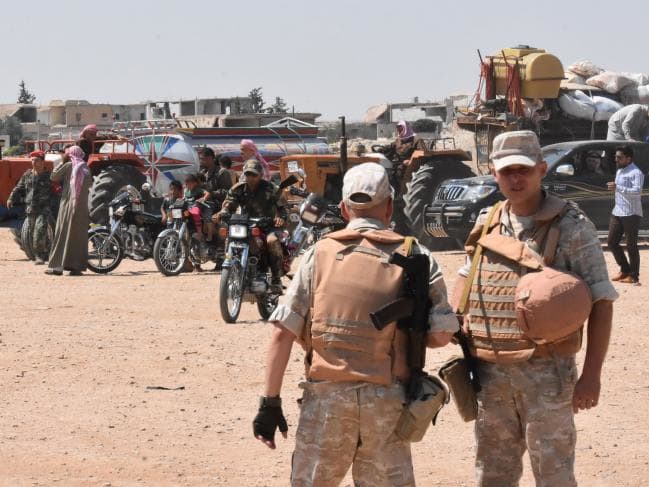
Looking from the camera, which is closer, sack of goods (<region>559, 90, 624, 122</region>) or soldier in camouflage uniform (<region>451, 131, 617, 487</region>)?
soldier in camouflage uniform (<region>451, 131, 617, 487</region>)

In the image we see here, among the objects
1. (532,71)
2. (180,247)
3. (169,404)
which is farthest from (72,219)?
(532,71)

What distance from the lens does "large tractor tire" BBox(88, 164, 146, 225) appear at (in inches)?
838

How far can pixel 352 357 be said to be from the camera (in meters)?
4.58

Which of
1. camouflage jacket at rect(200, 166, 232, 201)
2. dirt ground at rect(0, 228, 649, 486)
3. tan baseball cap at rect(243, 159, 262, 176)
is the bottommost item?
dirt ground at rect(0, 228, 649, 486)

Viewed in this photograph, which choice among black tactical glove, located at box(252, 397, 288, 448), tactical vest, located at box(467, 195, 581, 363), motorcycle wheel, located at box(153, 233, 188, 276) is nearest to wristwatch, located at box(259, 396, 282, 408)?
black tactical glove, located at box(252, 397, 288, 448)

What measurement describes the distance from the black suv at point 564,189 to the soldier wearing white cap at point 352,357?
1504 centimetres

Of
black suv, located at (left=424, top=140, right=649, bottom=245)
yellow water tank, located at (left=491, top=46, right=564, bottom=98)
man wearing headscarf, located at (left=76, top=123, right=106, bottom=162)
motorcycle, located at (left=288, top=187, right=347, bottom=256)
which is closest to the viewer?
motorcycle, located at (left=288, top=187, right=347, bottom=256)

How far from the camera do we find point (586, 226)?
16.1 ft

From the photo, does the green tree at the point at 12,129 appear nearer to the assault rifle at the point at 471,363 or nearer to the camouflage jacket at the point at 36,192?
the camouflage jacket at the point at 36,192

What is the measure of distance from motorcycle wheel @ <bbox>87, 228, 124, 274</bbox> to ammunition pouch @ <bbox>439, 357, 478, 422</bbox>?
12851 mm

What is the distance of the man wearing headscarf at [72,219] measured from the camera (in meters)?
17.1

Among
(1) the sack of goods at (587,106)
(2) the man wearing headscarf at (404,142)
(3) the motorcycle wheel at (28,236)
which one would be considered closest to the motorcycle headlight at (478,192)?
(2) the man wearing headscarf at (404,142)

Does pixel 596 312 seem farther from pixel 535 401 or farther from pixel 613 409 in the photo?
pixel 613 409

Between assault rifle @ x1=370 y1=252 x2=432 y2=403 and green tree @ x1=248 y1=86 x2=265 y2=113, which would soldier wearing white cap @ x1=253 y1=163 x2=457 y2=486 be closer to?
assault rifle @ x1=370 y1=252 x2=432 y2=403
